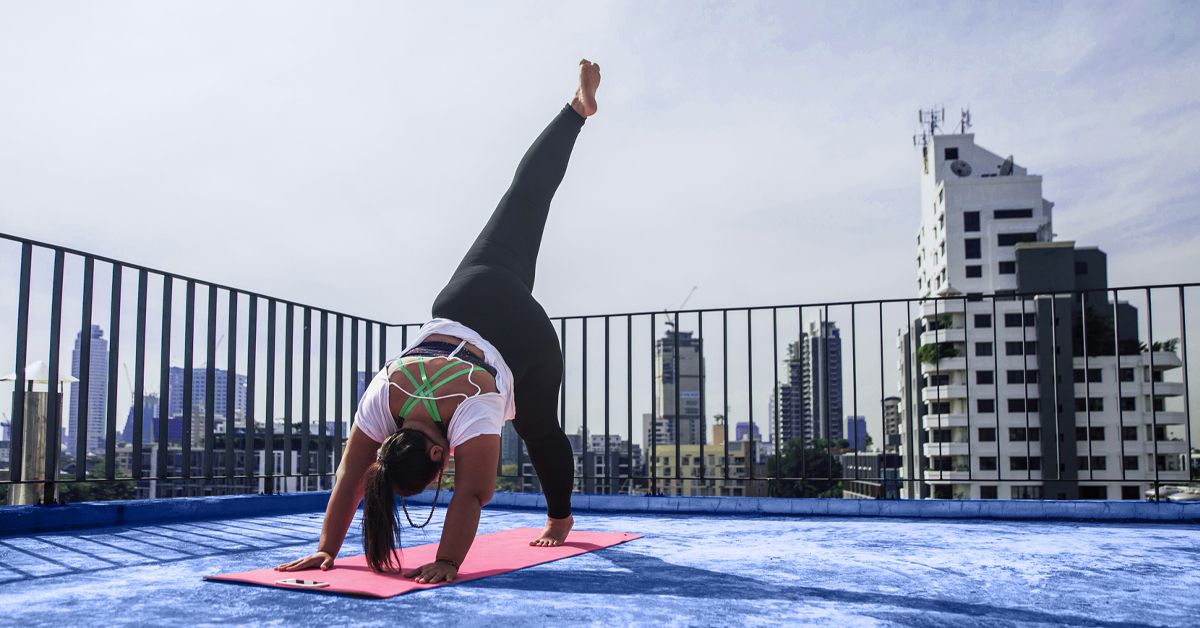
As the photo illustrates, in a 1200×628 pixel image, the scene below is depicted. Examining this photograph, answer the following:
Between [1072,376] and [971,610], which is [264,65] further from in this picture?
[1072,376]

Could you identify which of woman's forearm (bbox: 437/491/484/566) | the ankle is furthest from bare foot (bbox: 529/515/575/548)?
the ankle

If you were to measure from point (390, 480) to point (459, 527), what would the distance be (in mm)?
213

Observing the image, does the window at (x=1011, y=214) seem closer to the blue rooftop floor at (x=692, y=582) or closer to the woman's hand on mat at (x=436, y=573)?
the blue rooftop floor at (x=692, y=582)

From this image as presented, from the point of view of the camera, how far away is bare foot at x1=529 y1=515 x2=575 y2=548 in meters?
2.88

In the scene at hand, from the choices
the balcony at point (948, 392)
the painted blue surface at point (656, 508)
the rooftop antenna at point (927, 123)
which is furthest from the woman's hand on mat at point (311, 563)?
the rooftop antenna at point (927, 123)

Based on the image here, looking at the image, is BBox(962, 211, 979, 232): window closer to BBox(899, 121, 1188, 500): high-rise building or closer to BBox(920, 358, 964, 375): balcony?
BBox(899, 121, 1188, 500): high-rise building

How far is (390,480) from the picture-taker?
1988mm

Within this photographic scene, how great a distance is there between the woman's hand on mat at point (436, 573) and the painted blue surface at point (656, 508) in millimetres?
2084

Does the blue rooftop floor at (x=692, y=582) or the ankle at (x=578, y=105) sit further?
the ankle at (x=578, y=105)

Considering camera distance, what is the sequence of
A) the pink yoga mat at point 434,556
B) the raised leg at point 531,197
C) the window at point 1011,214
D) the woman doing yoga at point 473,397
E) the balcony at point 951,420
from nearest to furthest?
the pink yoga mat at point 434,556 → the woman doing yoga at point 473,397 → the raised leg at point 531,197 → the balcony at point 951,420 → the window at point 1011,214

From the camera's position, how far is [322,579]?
200cm

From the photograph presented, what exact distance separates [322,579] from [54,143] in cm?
611

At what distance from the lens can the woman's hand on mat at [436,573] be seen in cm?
199

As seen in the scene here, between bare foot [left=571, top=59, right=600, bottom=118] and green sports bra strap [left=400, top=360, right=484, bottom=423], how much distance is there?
1.40m
